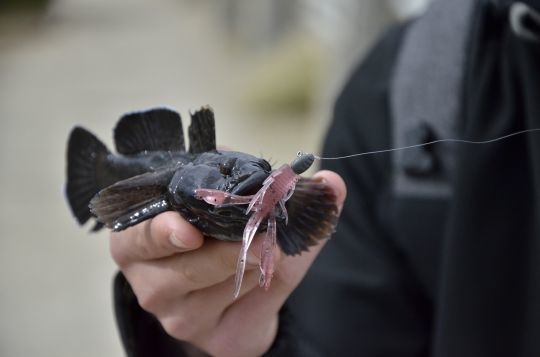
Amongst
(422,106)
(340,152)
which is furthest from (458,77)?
(340,152)

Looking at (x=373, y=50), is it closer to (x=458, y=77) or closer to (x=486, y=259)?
(x=458, y=77)

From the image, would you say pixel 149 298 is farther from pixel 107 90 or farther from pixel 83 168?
pixel 107 90

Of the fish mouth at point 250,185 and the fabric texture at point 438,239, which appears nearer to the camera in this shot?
the fish mouth at point 250,185

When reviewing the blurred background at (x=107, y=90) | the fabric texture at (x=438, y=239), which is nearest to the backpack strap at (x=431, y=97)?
the fabric texture at (x=438, y=239)

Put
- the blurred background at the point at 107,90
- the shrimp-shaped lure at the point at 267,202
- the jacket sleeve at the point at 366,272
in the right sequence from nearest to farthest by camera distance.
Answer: the shrimp-shaped lure at the point at 267,202
the jacket sleeve at the point at 366,272
the blurred background at the point at 107,90

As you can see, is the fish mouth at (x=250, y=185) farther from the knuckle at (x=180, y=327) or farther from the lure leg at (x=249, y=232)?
the knuckle at (x=180, y=327)

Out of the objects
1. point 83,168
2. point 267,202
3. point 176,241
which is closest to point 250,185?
point 267,202

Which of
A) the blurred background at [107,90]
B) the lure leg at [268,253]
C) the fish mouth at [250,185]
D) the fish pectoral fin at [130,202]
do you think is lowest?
the blurred background at [107,90]
